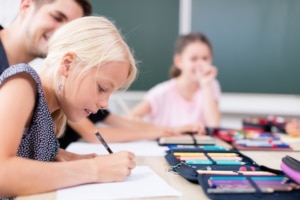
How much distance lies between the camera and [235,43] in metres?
2.64

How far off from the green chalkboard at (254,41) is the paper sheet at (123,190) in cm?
197

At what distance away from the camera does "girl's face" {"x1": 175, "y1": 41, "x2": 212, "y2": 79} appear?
2.15 metres

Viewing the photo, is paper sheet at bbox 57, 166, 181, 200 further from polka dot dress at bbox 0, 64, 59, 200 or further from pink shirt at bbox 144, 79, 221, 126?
pink shirt at bbox 144, 79, 221, 126

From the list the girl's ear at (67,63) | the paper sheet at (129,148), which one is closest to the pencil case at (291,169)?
the paper sheet at (129,148)

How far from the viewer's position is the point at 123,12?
2629mm

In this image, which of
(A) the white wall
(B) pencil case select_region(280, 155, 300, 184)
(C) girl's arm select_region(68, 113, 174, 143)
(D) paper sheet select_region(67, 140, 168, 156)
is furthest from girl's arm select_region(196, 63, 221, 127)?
(B) pencil case select_region(280, 155, 300, 184)

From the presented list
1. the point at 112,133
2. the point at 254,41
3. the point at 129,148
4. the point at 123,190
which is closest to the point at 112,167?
the point at 123,190

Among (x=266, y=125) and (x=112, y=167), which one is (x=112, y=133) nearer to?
(x=112, y=167)

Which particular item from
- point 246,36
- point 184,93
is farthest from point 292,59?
point 184,93

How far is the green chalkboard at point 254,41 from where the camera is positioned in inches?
102

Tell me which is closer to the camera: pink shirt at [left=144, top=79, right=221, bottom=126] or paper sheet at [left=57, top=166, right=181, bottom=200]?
paper sheet at [left=57, top=166, right=181, bottom=200]

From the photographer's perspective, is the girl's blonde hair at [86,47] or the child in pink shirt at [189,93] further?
the child in pink shirt at [189,93]

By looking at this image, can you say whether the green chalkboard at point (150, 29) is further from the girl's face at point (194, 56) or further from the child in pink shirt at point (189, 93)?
the girl's face at point (194, 56)

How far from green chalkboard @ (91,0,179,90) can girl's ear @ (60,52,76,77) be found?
1.71 m
